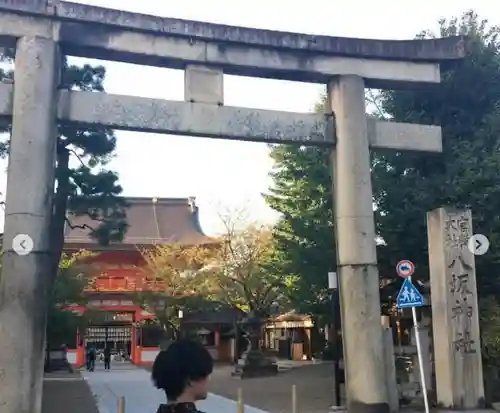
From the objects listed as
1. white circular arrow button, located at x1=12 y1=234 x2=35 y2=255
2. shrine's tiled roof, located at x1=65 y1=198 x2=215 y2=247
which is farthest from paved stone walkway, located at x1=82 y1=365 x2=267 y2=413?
shrine's tiled roof, located at x1=65 y1=198 x2=215 y2=247

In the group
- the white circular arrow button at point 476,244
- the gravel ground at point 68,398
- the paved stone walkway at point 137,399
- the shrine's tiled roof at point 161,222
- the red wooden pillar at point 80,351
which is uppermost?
the shrine's tiled roof at point 161,222

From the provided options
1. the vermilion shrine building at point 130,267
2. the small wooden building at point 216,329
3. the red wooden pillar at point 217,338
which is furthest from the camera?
the red wooden pillar at point 217,338

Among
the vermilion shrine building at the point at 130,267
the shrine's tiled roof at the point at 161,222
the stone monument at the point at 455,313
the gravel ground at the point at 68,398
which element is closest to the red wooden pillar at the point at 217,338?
the vermilion shrine building at the point at 130,267

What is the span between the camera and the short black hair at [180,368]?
303 cm

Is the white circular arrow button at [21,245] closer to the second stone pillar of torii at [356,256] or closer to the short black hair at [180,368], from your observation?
the second stone pillar of torii at [356,256]

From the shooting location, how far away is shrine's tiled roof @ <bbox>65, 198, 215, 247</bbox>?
1740 inches

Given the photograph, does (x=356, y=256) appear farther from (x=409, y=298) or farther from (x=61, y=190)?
(x=61, y=190)

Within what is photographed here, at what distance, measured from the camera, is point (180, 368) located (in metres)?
3.04

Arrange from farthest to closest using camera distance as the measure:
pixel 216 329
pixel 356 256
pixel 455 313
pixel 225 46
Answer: pixel 216 329
pixel 455 313
pixel 225 46
pixel 356 256

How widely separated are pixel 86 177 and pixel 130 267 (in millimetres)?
26993

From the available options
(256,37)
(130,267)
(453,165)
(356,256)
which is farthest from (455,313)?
(130,267)

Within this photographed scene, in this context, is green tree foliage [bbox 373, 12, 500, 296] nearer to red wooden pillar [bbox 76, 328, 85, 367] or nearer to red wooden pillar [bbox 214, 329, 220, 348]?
red wooden pillar [bbox 214, 329, 220, 348]

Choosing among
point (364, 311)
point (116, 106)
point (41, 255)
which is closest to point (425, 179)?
point (364, 311)

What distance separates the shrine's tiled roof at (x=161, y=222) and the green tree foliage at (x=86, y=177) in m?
24.7
